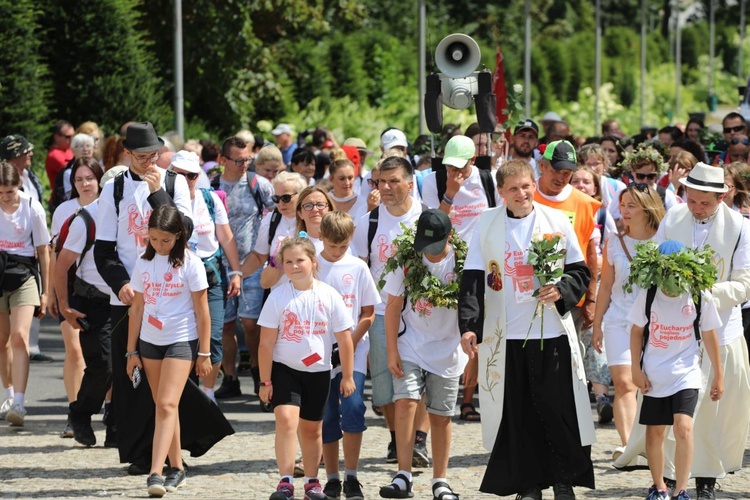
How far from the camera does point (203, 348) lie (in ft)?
27.7

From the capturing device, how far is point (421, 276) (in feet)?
26.6

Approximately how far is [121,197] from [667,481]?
12.7ft

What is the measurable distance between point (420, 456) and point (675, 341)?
2.09 m

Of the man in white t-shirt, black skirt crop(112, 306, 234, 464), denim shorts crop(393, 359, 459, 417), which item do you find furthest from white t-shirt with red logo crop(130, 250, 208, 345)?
denim shorts crop(393, 359, 459, 417)

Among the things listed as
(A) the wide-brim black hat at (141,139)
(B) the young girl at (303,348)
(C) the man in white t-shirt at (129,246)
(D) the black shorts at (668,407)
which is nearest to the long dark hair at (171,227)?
(C) the man in white t-shirt at (129,246)

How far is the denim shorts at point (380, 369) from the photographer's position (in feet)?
27.9

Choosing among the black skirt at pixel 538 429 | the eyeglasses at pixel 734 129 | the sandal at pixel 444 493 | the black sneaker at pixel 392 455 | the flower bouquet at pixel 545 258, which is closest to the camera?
the flower bouquet at pixel 545 258

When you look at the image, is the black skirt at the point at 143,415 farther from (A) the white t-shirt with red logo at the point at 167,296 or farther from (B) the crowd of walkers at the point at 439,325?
(A) the white t-shirt with red logo at the point at 167,296

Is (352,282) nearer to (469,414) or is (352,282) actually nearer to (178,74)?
(469,414)

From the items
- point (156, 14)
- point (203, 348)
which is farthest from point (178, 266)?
point (156, 14)

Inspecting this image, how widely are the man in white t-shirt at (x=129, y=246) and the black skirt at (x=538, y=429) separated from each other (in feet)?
7.61

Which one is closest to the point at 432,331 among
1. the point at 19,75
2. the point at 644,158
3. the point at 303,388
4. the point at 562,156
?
the point at 303,388

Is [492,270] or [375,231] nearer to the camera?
[492,270]

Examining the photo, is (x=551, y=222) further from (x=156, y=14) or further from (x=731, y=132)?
(x=156, y=14)
